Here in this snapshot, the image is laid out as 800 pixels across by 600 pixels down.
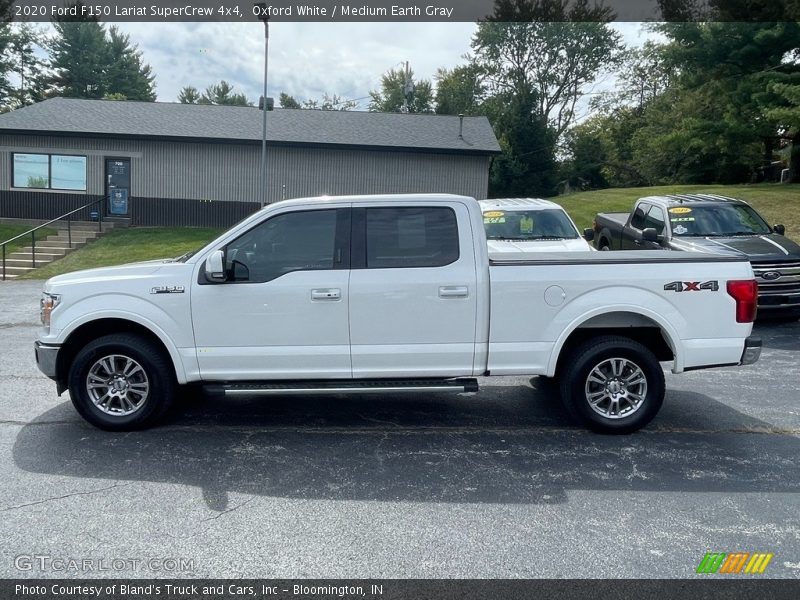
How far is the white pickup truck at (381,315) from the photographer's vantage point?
604 centimetres

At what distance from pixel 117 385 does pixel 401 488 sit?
2753mm

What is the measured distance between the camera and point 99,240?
76.1ft

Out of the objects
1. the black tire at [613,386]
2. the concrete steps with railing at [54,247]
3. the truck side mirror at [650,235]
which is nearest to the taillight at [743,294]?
the black tire at [613,386]

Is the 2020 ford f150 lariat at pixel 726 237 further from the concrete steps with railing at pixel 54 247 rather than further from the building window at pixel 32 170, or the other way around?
the building window at pixel 32 170

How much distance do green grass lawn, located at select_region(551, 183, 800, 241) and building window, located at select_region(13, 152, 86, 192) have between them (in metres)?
17.3

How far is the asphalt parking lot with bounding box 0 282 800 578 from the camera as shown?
416 cm

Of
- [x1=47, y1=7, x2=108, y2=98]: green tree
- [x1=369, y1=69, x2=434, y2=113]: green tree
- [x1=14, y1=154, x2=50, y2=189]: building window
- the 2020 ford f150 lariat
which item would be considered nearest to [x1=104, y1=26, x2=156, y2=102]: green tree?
[x1=47, y1=7, x2=108, y2=98]: green tree

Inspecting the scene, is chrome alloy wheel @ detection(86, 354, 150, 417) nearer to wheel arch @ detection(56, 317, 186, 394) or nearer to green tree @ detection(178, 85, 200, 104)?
wheel arch @ detection(56, 317, 186, 394)

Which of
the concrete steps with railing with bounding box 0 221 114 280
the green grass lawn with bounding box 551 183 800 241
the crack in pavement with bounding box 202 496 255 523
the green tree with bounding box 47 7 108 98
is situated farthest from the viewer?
the green tree with bounding box 47 7 108 98

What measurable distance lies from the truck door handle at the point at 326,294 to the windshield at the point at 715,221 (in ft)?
26.3

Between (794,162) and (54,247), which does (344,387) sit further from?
(794,162)

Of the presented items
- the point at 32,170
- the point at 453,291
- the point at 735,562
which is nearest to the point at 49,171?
the point at 32,170

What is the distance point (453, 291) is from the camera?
6.01 m

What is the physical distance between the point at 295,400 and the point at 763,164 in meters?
41.3
